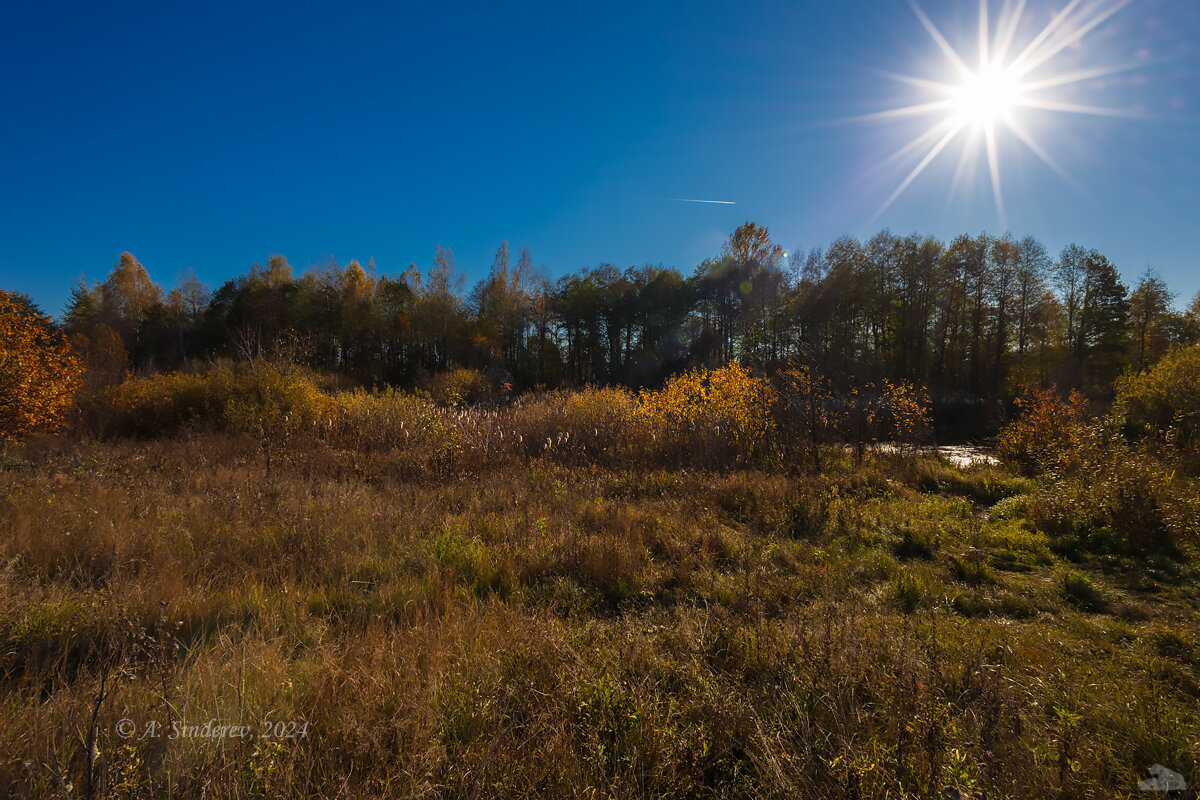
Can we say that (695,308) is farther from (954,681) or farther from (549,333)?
(954,681)

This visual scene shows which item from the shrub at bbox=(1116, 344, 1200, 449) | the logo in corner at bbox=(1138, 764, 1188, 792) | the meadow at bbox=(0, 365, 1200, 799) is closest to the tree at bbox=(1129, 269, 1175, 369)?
the shrub at bbox=(1116, 344, 1200, 449)

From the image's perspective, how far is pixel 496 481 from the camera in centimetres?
762

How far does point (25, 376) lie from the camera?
917cm

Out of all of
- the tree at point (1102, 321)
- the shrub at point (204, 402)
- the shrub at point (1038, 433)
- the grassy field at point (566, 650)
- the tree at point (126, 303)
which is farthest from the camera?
the tree at point (126, 303)

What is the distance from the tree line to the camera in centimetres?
2623

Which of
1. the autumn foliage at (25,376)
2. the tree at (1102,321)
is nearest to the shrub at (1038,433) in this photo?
the tree at (1102,321)

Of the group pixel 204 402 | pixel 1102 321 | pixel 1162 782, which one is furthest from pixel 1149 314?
pixel 204 402

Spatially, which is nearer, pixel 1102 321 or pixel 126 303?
pixel 1102 321

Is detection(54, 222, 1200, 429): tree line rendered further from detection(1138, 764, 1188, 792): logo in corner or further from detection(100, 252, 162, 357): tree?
detection(1138, 764, 1188, 792): logo in corner

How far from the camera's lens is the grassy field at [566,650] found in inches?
74.7

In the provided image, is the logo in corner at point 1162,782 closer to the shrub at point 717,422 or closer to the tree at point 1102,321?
the shrub at point 717,422

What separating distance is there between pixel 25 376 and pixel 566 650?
1441 cm

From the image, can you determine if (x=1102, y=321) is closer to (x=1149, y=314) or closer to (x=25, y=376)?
(x=1149, y=314)

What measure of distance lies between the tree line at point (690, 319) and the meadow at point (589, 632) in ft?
Answer: 38.4
